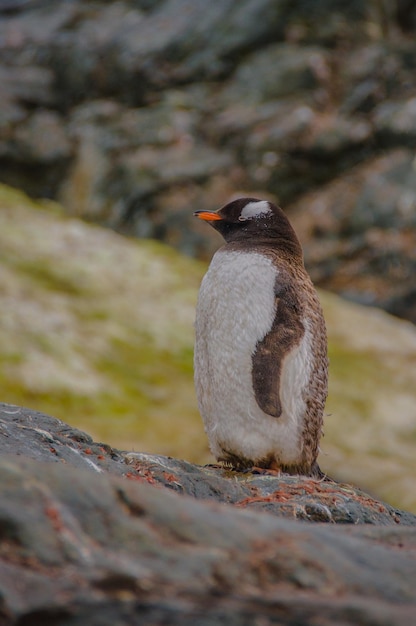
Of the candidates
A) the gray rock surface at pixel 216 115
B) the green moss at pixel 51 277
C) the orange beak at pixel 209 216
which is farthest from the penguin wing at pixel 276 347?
the gray rock surface at pixel 216 115

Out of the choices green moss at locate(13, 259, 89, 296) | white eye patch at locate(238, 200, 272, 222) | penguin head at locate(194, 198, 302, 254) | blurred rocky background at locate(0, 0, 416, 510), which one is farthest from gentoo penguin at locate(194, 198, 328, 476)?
green moss at locate(13, 259, 89, 296)

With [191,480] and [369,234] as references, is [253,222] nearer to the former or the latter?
[191,480]

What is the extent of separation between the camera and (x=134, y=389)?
46.6 ft

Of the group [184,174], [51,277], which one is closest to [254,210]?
[51,277]

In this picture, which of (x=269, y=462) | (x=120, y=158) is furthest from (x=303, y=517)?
(x=120, y=158)

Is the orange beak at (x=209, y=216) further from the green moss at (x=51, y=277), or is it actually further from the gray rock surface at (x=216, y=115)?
the gray rock surface at (x=216, y=115)

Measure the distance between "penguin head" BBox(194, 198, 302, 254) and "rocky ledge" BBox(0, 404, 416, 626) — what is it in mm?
3717

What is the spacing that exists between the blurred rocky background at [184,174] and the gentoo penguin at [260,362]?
303 inches

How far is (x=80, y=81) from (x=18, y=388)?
13136 mm

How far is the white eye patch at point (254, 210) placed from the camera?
636 cm

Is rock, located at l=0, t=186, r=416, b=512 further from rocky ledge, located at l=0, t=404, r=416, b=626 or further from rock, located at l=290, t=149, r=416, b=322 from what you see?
rocky ledge, located at l=0, t=404, r=416, b=626

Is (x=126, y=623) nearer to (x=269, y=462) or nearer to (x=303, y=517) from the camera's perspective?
(x=303, y=517)

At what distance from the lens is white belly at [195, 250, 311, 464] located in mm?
5730

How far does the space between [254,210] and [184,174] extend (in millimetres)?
15271
